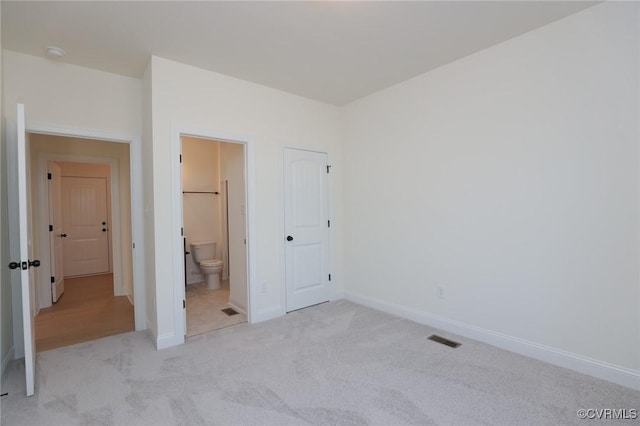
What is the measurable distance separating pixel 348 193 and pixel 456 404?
2.81m

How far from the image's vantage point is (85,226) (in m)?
6.28

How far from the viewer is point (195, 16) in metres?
2.31

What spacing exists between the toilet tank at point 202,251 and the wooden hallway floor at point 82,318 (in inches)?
45.6

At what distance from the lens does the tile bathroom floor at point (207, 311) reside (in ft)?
11.2

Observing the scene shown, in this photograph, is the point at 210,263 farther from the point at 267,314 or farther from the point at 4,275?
the point at 4,275

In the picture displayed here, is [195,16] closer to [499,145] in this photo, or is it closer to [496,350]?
[499,145]

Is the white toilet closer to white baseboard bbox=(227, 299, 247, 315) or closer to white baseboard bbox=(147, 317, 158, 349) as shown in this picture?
white baseboard bbox=(227, 299, 247, 315)

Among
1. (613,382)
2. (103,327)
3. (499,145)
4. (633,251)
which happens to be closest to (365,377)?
(613,382)

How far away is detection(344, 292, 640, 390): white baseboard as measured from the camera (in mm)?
2219

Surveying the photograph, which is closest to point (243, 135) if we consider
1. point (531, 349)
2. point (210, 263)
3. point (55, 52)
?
point (55, 52)

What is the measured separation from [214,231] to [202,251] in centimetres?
57

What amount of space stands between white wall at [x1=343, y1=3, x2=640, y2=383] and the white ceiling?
336mm

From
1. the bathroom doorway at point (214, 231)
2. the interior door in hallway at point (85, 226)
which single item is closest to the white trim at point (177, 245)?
the bathroom doorway at point (214, 231)

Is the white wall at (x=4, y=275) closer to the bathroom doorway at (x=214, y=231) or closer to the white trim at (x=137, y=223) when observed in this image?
the white trim at (x=137, y=223)
